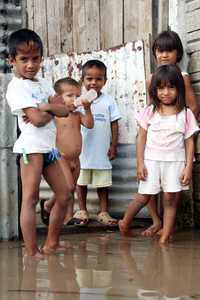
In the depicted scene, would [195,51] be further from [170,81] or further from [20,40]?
[20,40]

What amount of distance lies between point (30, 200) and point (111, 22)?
2.53 metres

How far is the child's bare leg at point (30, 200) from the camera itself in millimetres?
3877

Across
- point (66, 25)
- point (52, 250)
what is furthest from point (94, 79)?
point (52, 250)

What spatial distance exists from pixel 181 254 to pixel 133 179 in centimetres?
166

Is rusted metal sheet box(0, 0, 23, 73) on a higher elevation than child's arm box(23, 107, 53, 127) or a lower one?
higher

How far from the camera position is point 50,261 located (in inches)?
147

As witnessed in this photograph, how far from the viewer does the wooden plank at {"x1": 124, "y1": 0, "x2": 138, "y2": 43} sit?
18.8ft

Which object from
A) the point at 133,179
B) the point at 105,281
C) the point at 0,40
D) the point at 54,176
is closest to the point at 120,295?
the point at 105,281

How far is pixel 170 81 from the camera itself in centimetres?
461

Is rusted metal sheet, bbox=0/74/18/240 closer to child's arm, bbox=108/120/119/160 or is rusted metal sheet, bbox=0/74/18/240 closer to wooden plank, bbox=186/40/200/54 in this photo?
child's arm, bbox=108/120/119/160

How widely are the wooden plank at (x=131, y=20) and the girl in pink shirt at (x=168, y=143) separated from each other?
1.17 meters

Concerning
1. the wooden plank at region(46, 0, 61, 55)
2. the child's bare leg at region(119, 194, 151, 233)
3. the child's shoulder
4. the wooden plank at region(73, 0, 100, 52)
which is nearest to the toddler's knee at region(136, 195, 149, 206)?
the child's bare leg at region(119, 194, 151, 233)

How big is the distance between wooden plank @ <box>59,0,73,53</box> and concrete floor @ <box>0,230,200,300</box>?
2.54 meters

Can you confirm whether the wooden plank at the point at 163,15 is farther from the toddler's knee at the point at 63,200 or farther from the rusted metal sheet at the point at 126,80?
the toddler's knee at the point at 63,200
